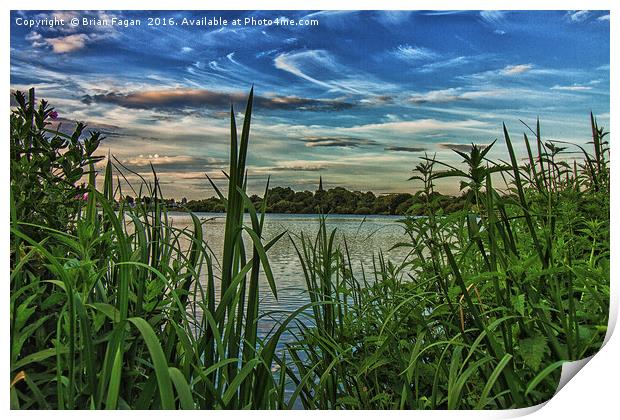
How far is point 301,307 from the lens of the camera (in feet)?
7.09

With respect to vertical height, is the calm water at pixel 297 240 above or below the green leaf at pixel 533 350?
above

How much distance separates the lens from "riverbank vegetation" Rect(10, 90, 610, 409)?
1920mm

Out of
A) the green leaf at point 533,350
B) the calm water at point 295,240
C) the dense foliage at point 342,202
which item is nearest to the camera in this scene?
the green leaf at point 533,350

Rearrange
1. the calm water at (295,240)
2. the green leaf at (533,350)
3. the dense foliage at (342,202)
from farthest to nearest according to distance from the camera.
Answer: the dense foliage at (342,202) < the calm water at (295,240) < the green leaf at (533,350)

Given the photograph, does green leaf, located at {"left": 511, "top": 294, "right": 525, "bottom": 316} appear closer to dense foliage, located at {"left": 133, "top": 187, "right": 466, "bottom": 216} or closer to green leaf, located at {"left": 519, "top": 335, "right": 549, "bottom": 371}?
green leaf, located at {"left": 519, "top": 335, "right": 549, "bottom": 371}

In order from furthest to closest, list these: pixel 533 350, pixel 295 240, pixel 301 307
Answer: pixel 295 240
pixel 301 307
pixel 533 350

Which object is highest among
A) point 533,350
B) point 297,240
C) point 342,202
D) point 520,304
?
point 342,202

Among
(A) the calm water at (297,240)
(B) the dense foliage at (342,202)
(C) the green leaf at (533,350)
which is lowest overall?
(C) the green leaf at (533,350)

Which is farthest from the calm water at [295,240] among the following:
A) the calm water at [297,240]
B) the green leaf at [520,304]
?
the green leaf at [520,304]

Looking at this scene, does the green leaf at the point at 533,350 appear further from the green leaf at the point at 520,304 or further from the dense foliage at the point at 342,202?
the dense foliage at the point at 342,202

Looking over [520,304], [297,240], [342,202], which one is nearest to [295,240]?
[297,240]

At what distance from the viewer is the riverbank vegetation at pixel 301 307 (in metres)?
1.92

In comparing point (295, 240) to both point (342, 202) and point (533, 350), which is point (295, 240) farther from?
point (533, 350)
